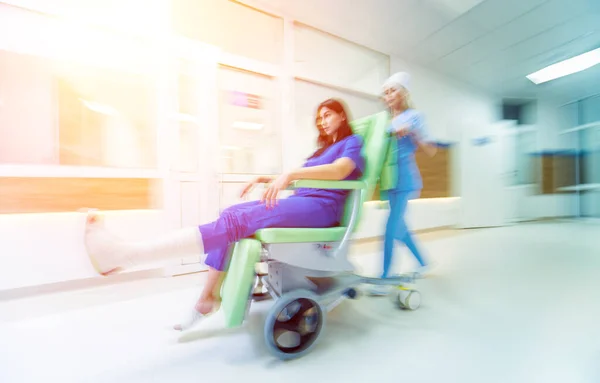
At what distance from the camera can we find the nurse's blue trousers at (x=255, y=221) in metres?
0.91

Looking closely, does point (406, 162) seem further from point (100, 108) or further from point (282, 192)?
point (100, 108)

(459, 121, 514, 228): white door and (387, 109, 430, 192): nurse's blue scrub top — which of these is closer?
(387, 109, 430, 192): nurse's blue scrub top

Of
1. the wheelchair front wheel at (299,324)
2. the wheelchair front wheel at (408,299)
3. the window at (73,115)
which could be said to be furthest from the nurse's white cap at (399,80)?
the window at (73,115)

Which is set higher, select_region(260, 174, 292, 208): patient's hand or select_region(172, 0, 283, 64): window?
select_region(172, 0, 283, 64): window

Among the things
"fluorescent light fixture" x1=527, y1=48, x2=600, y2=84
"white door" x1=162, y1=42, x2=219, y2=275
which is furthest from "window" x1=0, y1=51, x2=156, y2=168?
"fluorescent light fixture" x1=527, y1=48, x2=600, y2=84

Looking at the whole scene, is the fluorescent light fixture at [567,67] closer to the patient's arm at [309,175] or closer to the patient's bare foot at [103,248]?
the patient's arm at [309,175]

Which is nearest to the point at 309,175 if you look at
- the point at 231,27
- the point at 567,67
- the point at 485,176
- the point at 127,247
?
the point at 127,247

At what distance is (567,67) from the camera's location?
233 centimetres

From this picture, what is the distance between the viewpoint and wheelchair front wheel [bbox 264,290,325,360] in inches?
35.8

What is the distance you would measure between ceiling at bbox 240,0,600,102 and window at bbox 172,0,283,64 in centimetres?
17

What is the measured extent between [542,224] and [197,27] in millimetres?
5643

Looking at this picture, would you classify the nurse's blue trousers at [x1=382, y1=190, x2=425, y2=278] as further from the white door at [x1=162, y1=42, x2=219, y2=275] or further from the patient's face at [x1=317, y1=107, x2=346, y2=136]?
the white door at [x1=162, y1=42, x2=219, y2=275]

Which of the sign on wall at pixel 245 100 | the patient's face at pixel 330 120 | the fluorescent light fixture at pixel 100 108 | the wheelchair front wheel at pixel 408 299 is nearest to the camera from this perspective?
the patient's face at pixel 330 120

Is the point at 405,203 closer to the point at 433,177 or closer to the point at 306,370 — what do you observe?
the point at 306,370
